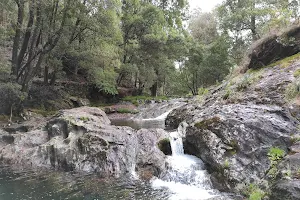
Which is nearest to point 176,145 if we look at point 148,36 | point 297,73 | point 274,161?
point 274,161

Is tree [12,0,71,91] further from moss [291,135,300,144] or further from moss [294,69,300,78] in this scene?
moss [291,135,300,144]

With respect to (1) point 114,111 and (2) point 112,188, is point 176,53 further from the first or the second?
(2) point 112,188

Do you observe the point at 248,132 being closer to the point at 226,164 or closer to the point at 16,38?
the point at 226,164

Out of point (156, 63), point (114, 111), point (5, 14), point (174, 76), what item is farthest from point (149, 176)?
point (174, 76)

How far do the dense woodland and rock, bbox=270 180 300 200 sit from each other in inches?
410

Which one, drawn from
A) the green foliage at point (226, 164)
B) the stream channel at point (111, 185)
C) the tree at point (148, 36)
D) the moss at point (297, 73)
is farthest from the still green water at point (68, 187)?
the tree at point (148, 36)

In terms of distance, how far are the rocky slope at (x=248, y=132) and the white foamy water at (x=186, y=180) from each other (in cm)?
30

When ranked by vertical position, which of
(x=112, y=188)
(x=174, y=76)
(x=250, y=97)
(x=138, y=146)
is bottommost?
(x=112, y=188)

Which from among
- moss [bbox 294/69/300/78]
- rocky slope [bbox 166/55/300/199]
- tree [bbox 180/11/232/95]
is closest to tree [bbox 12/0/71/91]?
rocky slope [bbox 166/55/300/199]

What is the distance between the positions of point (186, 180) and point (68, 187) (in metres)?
3.59

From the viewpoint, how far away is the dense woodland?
13781mm

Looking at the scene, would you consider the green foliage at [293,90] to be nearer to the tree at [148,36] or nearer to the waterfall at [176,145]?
the waterfall at [176,145]

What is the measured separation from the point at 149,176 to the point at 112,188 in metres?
1.47

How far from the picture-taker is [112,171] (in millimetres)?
8359
